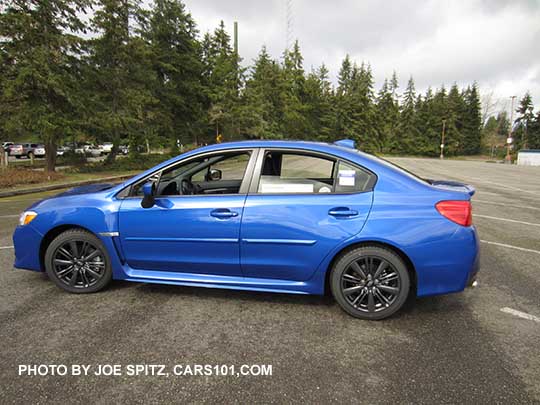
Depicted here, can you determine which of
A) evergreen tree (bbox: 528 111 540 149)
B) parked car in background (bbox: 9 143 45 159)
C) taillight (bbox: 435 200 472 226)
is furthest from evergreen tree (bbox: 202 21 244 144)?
evergreen tree (bbox: 528 111 540 149)

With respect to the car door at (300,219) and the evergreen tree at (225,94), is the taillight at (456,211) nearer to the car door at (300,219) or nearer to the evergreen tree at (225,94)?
the car door at (300,219)

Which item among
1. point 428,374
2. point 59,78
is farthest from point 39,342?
point 59,78

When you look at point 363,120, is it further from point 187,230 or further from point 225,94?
point 187,230

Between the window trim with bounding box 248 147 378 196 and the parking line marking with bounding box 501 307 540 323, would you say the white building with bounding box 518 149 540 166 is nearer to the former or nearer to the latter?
the parking line marking with bounding box 501 307 540 323

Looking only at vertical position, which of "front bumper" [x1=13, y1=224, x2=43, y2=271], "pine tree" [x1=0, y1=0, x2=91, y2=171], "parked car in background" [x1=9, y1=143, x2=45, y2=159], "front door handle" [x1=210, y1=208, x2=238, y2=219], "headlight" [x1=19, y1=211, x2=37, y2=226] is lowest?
"front bumper" [x1=13, y1=224, x2=43, y2=271]

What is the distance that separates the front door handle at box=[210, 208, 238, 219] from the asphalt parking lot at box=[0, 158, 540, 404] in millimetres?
921

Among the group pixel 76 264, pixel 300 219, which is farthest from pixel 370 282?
pixel 76 264

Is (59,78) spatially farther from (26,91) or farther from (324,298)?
(324,298)

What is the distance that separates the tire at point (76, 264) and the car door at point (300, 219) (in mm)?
1580

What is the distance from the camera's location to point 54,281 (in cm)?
353

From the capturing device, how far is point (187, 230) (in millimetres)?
3152

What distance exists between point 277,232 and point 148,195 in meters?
1.30

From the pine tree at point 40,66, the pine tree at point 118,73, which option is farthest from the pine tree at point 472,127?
the pine tree at point 40,66

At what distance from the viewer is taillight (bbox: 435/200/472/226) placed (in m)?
2.83
